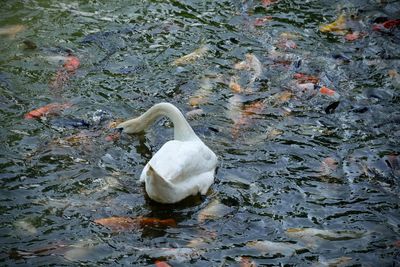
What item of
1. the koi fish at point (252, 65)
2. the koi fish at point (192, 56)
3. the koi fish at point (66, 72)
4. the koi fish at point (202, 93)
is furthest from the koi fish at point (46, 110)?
the koi fish at point (252, 65)

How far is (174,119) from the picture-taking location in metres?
6.64

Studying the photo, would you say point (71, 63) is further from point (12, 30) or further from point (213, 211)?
point (213, 211)

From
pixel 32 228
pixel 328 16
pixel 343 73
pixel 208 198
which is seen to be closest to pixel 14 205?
pixel 32 228

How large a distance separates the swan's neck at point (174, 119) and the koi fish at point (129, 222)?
3.66ft

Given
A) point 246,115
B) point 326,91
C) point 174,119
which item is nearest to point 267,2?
point 326,91

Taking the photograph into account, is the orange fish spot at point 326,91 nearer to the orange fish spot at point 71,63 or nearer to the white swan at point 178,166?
the white swan at point 178,166

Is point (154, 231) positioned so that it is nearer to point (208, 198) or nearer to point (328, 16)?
point (208, 198)

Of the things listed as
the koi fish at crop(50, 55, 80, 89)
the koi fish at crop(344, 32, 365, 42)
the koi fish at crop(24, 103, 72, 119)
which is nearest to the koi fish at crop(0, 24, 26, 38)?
the koi fish at crop(50, 55, 80, 89)

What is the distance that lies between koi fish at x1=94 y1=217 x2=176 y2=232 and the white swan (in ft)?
0.76

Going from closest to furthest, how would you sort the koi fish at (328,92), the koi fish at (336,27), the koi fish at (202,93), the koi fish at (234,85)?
the koi fish at (202,93)
the koi fish at (328,92)
the koi fish at (234,85)
the koi fish at (336,27)

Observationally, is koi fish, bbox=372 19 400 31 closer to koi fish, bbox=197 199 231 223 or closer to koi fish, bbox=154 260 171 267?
koi fish, bbox=197 199 231 223

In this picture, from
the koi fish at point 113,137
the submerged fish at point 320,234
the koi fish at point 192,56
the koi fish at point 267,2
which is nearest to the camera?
the submerged fish at point 320,234

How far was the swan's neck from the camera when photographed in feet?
21.6

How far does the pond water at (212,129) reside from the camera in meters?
5.60
